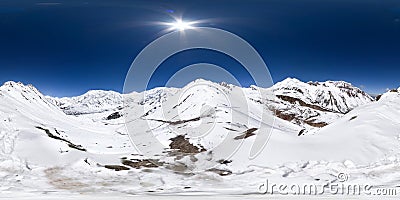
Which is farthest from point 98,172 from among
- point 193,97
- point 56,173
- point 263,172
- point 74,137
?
point 193,97

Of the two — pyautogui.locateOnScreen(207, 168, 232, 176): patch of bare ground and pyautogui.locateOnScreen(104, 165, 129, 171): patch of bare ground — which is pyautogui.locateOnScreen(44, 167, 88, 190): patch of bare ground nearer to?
pyautogui.locateOnScreen(104, 165, 129, 171): patch of bare ground

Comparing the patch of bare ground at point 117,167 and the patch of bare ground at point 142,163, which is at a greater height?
the patch of bare ground at point 142,163

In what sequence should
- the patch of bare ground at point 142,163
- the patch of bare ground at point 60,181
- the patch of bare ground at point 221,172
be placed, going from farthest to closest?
the patch of bare ground at point 142,163 → the patch of bare ground at point 221,172 → the patch of bare ground at point 60,181

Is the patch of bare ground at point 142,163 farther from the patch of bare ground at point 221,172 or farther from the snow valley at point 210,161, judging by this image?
the patch of bare ground at point 221,172

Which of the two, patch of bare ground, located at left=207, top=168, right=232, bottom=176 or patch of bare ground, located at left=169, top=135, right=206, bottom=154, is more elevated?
patch of bare ground, located at left=169, top=135, right=206, bottom=154

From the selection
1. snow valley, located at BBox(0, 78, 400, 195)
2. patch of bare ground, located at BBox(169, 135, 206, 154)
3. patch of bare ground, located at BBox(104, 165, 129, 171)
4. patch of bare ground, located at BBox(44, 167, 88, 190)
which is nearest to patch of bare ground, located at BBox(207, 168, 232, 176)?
snow valley, located at BBox(0, 78, 400, 195)

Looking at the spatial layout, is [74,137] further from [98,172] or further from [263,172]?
[263,172]

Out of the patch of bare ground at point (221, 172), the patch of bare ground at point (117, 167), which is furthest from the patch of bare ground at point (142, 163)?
the patch of bare ground at point (221, 172)

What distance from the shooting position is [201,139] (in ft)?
164

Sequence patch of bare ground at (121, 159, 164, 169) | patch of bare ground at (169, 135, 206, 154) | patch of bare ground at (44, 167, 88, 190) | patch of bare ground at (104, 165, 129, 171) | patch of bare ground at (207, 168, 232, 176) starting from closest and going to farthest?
patch of bare ground at (44, 167, 88, 190), patch of bare ground at (207, 168, 232, 176), patch of bare ground at (104, 165, 129, 171), patch of bare ground at (121, 159, 164, 169), patch of bare ground at (169, 135, 206, 154)

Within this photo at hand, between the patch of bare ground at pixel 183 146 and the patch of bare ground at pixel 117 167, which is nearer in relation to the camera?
the patch of bare ground at pixel 117 167

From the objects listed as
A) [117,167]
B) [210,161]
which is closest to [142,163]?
[117,167]

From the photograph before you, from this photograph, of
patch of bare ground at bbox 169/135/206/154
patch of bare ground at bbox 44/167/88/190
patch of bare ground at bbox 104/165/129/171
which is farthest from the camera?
patch of bare ground at bbox 169/135/206/154

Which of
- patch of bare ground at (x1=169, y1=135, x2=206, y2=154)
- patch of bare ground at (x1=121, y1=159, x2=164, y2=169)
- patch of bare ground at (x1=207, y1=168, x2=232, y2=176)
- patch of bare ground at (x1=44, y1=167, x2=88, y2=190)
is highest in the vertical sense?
patch of bare ground at (x1=169, y1=135, x2=206, y2=154)
